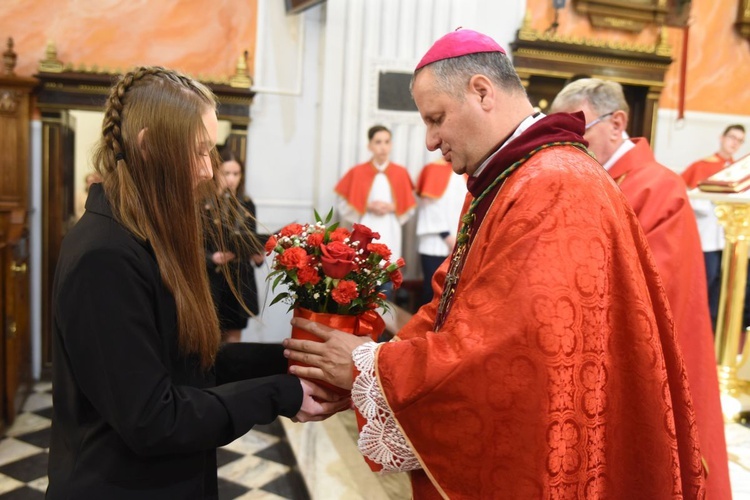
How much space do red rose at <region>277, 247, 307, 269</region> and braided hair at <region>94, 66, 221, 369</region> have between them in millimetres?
319

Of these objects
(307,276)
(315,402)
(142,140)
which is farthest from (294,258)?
(142,140)

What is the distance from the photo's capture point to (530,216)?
1.52 meters

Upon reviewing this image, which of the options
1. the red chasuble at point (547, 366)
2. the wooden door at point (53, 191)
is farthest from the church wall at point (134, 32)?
the red chasuble at point (547, 366)

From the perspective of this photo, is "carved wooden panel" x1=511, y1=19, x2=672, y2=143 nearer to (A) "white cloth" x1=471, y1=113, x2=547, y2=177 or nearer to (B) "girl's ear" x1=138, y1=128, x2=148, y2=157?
(A) "white cloth" x1=471, y1=113, x2=547, y2=177

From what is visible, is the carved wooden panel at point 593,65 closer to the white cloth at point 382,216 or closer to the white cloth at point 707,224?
the white cloth at point 707,224

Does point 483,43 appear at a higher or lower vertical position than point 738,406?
higher

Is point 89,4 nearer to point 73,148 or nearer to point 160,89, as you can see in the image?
point 73,148

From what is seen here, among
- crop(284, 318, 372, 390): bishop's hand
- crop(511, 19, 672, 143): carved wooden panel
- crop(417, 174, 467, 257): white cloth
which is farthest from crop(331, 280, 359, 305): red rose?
crop(511, 19, 672, 143): carved wooden panel

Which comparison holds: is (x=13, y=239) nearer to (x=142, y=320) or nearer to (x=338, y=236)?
(x=338, y=236)

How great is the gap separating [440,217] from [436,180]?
334 millimetres

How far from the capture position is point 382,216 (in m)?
5.75

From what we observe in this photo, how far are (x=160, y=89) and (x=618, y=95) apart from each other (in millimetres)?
2320

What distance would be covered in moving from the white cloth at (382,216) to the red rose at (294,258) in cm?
395

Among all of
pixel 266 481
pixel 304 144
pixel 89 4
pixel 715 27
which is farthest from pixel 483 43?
pixel 715 27
